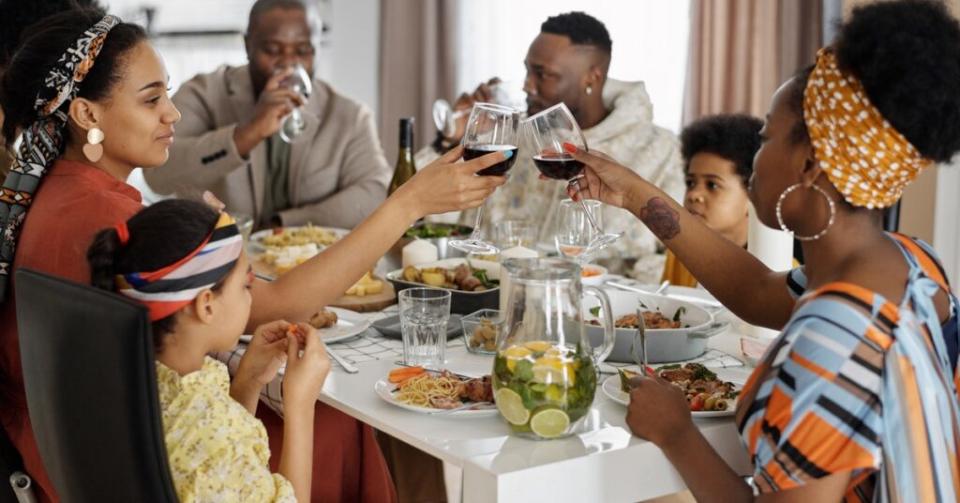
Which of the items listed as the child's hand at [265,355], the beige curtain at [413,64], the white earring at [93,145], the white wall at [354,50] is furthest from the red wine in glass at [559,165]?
the white wall at [354,50]

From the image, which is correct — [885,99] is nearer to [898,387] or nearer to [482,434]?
[898,387]

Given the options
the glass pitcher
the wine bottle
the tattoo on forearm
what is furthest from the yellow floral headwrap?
the wine bottle

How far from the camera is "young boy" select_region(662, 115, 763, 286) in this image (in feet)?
8.73

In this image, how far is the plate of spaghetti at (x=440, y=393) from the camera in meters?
1.54

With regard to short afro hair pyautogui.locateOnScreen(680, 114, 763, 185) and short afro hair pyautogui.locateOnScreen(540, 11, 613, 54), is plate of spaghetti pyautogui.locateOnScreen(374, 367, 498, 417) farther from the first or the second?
Result: short afro hair pyautogui.locateOnScreen(540, 11, 613, 54)

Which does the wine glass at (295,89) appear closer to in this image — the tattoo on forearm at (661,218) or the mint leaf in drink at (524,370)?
the tattoo on forearm at (661,218)

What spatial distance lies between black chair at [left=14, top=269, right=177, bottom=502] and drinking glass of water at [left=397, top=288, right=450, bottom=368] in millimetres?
627

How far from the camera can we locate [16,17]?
2201 millimetres

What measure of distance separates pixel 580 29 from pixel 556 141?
1.79m

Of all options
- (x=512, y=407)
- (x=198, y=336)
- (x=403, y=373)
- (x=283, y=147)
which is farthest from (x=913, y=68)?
(x=283, y=147)

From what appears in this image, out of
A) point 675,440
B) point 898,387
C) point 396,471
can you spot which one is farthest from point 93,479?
point 396,471

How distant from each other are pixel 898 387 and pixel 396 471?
63.0 inches

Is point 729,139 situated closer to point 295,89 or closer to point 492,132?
point 492,132

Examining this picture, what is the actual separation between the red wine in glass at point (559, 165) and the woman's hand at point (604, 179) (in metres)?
0.01
